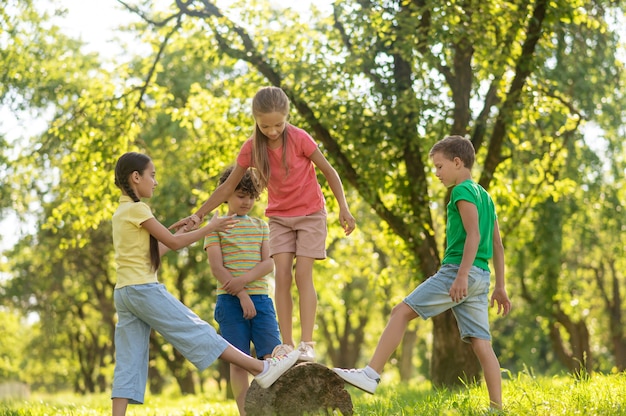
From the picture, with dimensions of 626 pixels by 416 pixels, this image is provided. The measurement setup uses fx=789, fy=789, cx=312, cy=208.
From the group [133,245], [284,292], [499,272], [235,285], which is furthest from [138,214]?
[499,272]

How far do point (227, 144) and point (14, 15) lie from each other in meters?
4.48

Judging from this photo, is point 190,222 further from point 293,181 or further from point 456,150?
point 456,150

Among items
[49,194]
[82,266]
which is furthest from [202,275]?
[49,194]

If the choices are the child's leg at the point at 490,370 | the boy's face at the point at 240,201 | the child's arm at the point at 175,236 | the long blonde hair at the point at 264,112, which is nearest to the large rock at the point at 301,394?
the child's leg at the point at 490,370

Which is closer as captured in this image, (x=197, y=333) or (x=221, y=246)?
(x=197, y=333)

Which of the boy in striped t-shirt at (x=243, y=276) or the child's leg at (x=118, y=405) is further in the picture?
the boy in striped t-shirt at (x=243, y=276)

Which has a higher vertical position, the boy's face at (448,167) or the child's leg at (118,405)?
the boy's face at (448,167)

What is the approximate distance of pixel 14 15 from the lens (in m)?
13.9

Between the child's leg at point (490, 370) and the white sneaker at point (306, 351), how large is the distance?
1.16 meters

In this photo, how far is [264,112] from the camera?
5.55 m

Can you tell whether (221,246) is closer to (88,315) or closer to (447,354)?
(447,354)

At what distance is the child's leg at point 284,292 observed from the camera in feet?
19.0

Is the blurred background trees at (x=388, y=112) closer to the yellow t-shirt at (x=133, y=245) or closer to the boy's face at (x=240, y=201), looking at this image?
the boy's face at (x=240, y=201)

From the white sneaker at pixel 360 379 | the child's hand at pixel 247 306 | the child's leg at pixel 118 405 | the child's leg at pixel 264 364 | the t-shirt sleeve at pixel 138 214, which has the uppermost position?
the t-shirt sleeve at pixel 138 214
